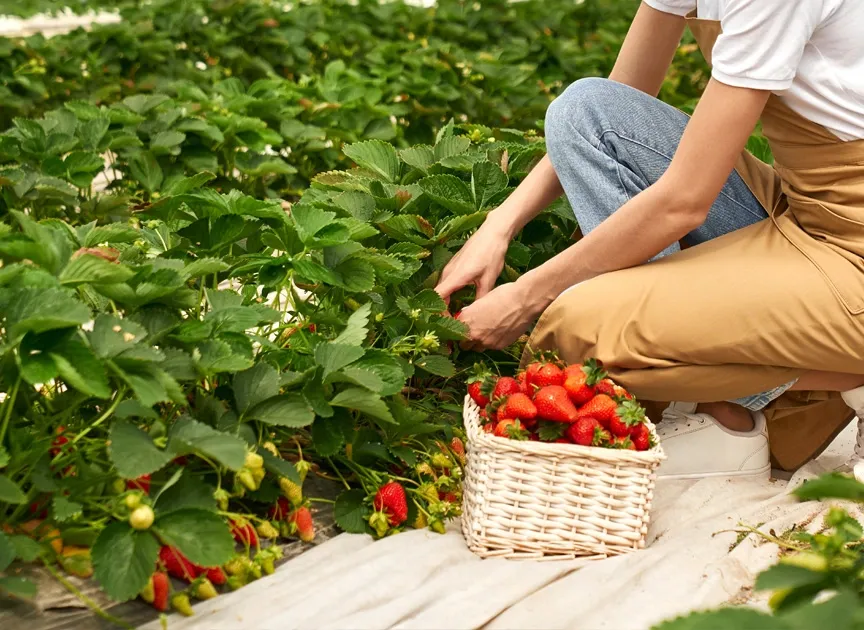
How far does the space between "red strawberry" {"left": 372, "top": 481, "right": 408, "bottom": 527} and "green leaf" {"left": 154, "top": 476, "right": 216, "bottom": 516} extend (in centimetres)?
33

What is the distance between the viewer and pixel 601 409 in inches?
67.7

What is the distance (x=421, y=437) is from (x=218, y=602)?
528mm

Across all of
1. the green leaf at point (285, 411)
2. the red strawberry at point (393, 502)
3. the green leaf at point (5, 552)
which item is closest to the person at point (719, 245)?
the red strawberry at point (393, 502)

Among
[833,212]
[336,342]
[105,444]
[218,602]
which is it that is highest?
[833,212]

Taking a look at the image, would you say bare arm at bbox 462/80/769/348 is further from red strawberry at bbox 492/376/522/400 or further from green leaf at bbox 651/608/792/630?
green leaf at bbox 651/608/792/630

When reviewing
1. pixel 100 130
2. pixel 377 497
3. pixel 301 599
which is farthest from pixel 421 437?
pixel 100 130

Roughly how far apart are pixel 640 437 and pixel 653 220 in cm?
36

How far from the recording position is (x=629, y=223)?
6.17ft

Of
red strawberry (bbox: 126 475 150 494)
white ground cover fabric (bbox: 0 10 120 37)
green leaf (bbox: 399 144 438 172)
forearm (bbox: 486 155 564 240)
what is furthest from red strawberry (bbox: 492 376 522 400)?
white ground cover fabric (bbox: 0 10 120 37)

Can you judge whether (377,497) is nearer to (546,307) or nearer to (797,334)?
(546,307)

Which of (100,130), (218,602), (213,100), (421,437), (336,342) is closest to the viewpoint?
(218,602)

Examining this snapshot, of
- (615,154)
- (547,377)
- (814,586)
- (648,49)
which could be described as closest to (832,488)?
(814,586)

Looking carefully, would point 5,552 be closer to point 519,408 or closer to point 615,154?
point 519,408

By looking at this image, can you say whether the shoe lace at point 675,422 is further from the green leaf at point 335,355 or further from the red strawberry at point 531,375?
the green leaf at point 335,355
